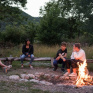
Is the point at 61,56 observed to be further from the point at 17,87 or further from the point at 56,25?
the point at 56,25

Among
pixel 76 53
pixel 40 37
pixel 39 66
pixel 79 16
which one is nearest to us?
pixel 76 53

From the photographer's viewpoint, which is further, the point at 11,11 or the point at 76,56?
the point at 11,11

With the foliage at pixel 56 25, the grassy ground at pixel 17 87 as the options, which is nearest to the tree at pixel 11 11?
the foliage at pixel 56 25

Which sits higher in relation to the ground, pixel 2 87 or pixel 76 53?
pixel 76 53

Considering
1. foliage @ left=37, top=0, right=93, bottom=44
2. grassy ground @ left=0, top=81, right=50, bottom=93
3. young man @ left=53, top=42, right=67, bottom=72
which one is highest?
foliage @ left=37, top=0, right=93, bottom=44

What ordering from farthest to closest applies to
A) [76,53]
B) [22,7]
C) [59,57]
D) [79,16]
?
[79,16] → [22,7] → [59,57] → [76,53]

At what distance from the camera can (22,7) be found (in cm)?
1673

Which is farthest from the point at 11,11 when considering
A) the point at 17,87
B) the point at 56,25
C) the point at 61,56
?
the point at 17,87

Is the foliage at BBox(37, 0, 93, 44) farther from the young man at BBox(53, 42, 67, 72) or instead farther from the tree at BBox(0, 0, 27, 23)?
the young man at BBox(53, 42, 67, 72)

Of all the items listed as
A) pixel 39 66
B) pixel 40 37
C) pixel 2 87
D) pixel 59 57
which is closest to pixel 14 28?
pixel 40 37

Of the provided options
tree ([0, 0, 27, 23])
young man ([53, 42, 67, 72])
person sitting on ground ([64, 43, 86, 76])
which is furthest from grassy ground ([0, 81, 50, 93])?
tree ([0, 0, 27, 23])

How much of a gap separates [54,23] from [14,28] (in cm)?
414

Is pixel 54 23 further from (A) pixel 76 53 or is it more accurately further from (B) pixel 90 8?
(A) pixel 76 53

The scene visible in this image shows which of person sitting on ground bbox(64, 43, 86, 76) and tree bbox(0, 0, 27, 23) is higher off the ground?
tree bbox(0, 0, 27, 23)
